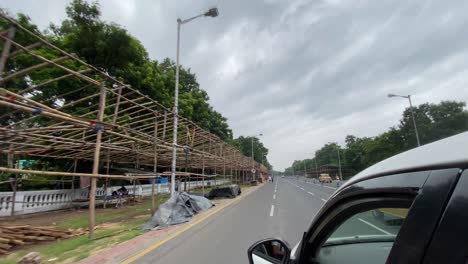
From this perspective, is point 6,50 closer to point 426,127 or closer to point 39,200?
point 39,200

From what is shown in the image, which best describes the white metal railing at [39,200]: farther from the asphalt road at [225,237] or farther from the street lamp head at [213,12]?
the street lamp head at [213,12]

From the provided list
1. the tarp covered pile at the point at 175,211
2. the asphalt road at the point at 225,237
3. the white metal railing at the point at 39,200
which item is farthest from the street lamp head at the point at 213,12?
the white metal railing at the point at 39,200

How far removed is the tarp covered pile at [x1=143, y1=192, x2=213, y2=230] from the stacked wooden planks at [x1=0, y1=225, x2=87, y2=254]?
2303 mm

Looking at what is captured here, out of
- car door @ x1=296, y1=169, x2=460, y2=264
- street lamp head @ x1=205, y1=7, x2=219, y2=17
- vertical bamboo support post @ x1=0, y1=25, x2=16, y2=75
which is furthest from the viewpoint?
street lamp head @ x1=205, y1=7, x2=219, y2=17

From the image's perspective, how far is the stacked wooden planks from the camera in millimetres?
7067

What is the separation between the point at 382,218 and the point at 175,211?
10271 mm

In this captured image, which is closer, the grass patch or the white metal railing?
the grass patch

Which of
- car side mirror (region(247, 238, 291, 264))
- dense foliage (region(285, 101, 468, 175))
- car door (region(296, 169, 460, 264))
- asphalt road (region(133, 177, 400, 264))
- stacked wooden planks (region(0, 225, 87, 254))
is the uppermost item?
dense foliage (region(285, 101, 468, 175))

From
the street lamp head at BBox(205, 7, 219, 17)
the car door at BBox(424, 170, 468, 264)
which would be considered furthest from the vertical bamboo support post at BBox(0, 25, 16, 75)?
the street lamp head at BBox(205, 7, 219, 17)

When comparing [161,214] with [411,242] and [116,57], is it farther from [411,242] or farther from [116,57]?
[116,57]

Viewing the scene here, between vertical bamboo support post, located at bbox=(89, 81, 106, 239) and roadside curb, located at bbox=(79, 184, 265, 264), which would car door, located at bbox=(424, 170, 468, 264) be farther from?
vertical bamboo support post, located at bbox=(89, 81, 106, 239)

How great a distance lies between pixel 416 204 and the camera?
0.97 metres

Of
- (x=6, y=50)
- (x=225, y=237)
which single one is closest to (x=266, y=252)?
(x=6, y=50)

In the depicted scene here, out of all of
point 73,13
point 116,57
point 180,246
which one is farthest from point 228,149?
point 180,246
